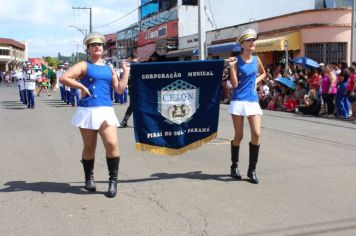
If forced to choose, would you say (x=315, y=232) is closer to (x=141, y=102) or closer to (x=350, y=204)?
(x=350, y=204)

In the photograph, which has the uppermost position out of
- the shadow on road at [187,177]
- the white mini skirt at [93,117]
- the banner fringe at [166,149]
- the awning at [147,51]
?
the awning at [147,51]

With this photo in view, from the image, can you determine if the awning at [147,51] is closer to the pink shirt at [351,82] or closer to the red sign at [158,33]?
the red sign at [158,33]

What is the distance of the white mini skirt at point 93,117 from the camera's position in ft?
18.8

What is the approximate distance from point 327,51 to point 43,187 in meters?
19.9

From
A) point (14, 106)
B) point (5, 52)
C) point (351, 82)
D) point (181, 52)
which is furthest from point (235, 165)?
point (5, 52)

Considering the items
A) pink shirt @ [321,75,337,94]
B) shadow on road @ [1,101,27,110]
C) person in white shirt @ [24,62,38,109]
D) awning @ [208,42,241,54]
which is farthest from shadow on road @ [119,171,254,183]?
awning @ [208,42,241,54]

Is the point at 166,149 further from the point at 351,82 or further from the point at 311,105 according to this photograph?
the point at 311,105

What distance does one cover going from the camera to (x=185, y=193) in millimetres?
5973

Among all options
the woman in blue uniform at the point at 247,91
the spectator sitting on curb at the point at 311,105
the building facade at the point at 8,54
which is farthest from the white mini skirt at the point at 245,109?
the building facade at the point at 8,54

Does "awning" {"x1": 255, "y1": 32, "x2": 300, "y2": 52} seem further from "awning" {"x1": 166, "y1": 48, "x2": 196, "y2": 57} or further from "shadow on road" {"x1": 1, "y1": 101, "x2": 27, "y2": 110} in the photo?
"awning" {"x1": 166, "y1": 48, "x2": 196, "y2": 57}

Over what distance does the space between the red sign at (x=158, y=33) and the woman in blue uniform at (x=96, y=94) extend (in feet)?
123

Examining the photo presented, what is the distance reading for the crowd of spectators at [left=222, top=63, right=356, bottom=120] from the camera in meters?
15.2

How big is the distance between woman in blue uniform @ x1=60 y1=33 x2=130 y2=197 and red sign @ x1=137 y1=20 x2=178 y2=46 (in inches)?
1476

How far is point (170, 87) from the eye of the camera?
648 cm
